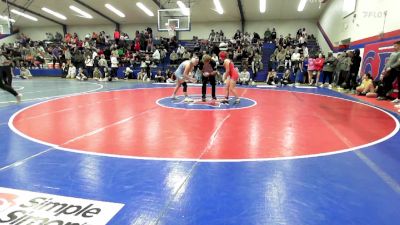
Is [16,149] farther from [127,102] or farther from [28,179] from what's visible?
[127,102]

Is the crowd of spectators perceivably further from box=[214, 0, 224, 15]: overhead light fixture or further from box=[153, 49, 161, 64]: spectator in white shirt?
box=[214, 0, 224, 15]: overhead light fixture

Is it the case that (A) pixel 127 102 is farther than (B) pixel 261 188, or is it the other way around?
(A) pixel 127 102

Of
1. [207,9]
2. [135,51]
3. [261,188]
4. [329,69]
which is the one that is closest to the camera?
[261,188]

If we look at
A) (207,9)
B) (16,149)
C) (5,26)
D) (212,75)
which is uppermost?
(207,9)

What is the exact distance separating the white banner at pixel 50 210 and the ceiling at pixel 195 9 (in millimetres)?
21270

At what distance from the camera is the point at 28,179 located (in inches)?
131

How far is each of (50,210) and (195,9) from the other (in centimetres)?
2460

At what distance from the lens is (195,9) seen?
2514cm

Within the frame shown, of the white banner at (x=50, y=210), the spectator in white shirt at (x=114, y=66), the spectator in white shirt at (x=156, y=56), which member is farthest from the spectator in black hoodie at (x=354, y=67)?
the spectator in white shirt at (x=114, y=66)

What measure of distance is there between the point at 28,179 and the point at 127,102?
5804 millimetres

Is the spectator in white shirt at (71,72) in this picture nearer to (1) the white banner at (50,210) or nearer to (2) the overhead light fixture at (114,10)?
(2) the overhead light fixture at (114,10)

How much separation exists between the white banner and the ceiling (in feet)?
69.8

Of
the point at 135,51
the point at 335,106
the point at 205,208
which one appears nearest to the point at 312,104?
the point at 335,106

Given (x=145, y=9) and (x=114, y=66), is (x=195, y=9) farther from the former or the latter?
(x=114, y=66)
